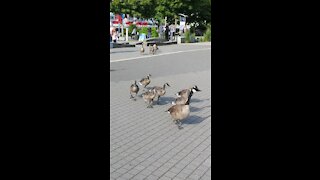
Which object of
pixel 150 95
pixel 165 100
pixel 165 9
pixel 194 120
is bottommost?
pixel 194 120

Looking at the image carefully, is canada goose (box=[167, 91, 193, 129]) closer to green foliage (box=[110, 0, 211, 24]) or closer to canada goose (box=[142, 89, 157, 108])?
canada goose (box=[142, 89, 157, 108])

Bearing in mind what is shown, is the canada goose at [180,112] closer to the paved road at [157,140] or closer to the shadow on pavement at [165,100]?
the paved road at [157,140]

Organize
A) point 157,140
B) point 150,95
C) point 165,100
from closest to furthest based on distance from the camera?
point 157,140 → point 150,95 → point 165,100

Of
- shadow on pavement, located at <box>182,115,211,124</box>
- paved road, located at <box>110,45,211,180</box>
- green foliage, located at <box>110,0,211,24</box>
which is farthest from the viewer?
green foliage, located at <box>110,0,211,24</box>

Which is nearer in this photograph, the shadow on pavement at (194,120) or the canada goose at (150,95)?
the shadow on pavement at (194,120)

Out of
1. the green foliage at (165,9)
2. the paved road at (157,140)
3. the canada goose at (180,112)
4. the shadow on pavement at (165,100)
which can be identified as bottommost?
the paved road at (157,140)

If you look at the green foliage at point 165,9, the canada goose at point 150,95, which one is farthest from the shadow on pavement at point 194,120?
the green foliage at point 165,9

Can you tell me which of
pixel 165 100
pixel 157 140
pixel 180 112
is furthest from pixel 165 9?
pixel 157 140

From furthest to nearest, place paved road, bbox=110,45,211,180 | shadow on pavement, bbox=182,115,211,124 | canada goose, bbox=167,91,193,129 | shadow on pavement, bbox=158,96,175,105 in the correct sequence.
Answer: shadow on pavement, bbox=158,96,175,105 < shadow on pavement, bbox=182,115,211,124 < canada goose, bbox=167,91,193,129 < paved road, bbox=110,45,211,180

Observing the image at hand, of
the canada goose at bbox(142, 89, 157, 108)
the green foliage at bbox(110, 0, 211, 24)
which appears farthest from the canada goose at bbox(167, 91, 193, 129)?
the green foliage at bbox(110, 0, 211, 24)

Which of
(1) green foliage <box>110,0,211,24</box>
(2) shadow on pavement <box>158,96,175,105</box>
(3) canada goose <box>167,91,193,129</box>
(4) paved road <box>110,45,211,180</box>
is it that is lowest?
(4) paved road <box>110,45,211,180</box>

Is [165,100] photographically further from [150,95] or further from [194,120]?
[194,120]

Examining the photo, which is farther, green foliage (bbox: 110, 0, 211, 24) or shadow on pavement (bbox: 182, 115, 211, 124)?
green foliage (bbox: 110, 0, 211, 24)
